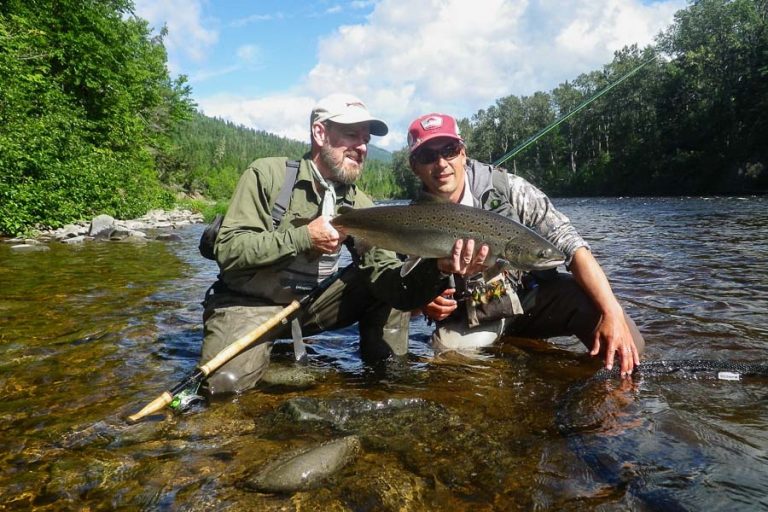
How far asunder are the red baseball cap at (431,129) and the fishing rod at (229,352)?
150 cm

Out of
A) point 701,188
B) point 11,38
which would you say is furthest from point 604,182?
point 11,38

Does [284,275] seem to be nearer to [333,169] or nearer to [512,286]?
[333,169]

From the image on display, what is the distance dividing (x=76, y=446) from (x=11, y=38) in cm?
1703

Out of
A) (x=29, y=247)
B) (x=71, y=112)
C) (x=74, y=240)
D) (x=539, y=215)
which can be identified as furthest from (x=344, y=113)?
(x=71, y=112)

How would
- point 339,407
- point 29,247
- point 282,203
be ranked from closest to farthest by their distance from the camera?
1. point 339,407
2. point 282,203
3. point 29,247

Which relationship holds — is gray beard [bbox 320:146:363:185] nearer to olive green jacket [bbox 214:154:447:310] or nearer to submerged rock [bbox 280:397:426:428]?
olive green jacket [bbox 214:154:447:310]

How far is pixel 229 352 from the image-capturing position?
3.92 meters

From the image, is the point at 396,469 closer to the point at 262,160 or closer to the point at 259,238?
the point at 259,238

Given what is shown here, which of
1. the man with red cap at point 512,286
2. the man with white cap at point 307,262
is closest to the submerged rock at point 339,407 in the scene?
the man with white cap at point 307,262

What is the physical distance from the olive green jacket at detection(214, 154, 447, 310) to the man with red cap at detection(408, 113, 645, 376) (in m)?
0.50

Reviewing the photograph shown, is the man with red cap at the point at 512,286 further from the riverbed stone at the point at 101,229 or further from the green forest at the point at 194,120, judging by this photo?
the riverbed stone at the point at 101,229

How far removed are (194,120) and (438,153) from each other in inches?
1513

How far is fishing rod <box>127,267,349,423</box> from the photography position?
346cm

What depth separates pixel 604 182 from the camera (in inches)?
2394
